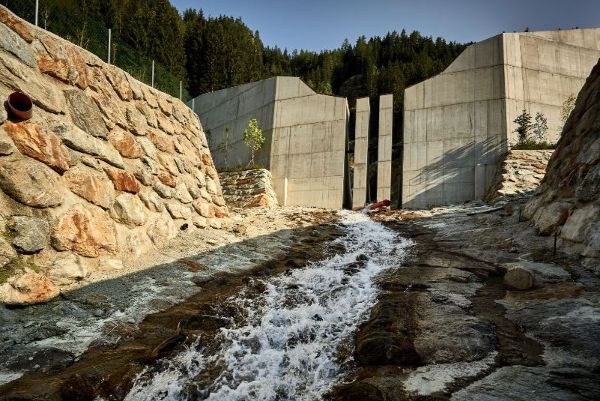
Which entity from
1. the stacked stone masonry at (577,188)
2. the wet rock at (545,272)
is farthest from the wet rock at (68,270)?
the stacked stone masonry at (577,188)

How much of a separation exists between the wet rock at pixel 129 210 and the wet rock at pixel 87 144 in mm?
690

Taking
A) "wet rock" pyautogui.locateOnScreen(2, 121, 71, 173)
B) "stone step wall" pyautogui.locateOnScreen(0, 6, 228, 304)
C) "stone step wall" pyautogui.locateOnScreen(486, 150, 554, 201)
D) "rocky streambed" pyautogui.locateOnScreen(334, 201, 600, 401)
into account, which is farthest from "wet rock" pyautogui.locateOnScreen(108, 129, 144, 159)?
"stone step wall" pyautogui.locateOnScreen(486, 150, 554, 201)

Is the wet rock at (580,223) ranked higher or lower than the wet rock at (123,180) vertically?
lower

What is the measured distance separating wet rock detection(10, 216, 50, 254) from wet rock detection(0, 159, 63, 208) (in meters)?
0.26

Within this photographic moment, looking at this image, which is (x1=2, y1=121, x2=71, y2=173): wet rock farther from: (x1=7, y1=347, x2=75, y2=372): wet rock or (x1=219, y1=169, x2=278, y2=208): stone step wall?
(x1=219, y1=169, x2=278, y2=208): stone step wall

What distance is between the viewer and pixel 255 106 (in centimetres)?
2069

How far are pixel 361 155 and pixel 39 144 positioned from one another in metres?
14.8

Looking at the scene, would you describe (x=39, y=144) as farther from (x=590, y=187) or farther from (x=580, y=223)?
(x=590, y=187)

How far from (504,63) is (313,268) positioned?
554 inches

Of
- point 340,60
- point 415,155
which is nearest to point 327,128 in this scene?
point 415,155

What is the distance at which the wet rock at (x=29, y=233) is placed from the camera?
4934 mm

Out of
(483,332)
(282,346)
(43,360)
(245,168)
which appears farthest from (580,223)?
(245,168)

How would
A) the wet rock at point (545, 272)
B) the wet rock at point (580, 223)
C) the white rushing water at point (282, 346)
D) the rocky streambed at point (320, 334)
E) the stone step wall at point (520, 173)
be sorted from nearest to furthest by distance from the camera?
1. the rocky streambed at point (320, 334)
2. the white rushing water at point (282, 346)
3. the wet rock at point (545, 272)
4. the wet rock at point (580, 223)
5. the stone step wall at point (520, 173)

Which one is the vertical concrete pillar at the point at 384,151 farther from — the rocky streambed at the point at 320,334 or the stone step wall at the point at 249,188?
the rocky streambed at the point at 320,334
